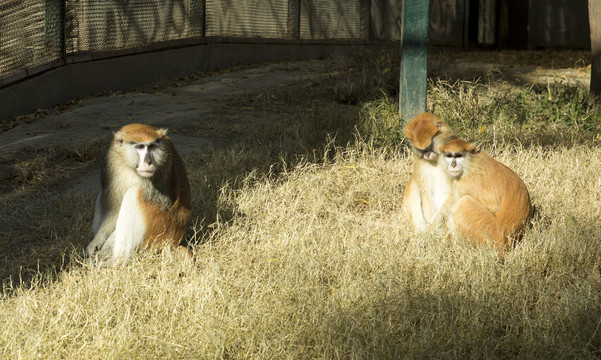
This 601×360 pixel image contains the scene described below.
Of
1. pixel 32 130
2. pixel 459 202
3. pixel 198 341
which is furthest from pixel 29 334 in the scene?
pixel 32 130

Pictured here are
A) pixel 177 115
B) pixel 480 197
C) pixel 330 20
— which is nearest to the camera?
pixel 480 197

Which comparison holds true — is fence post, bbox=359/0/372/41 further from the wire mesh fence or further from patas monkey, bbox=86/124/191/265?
patas monkey, bbox=86/124/191/265

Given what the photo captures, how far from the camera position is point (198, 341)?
9.66 ft

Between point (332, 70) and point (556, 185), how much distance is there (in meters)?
5.31

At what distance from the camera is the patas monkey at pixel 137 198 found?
3.70m

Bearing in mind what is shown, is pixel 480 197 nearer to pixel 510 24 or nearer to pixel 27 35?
pixel 27 35

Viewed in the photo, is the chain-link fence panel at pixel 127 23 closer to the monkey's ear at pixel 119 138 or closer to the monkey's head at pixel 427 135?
the monkey's ear at pixel 119 138

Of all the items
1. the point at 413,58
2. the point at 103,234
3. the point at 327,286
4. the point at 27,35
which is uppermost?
the point at 27,35

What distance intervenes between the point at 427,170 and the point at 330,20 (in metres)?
8.71

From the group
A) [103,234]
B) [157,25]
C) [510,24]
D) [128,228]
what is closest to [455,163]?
[128,228]

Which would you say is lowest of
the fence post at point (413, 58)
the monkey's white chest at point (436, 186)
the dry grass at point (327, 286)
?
the dry grass at point (327, 286)

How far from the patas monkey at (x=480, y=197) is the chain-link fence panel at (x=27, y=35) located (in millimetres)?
5400

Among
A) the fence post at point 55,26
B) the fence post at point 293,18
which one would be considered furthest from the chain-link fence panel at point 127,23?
the fence post at point 293,18

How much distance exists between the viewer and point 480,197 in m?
3.89
